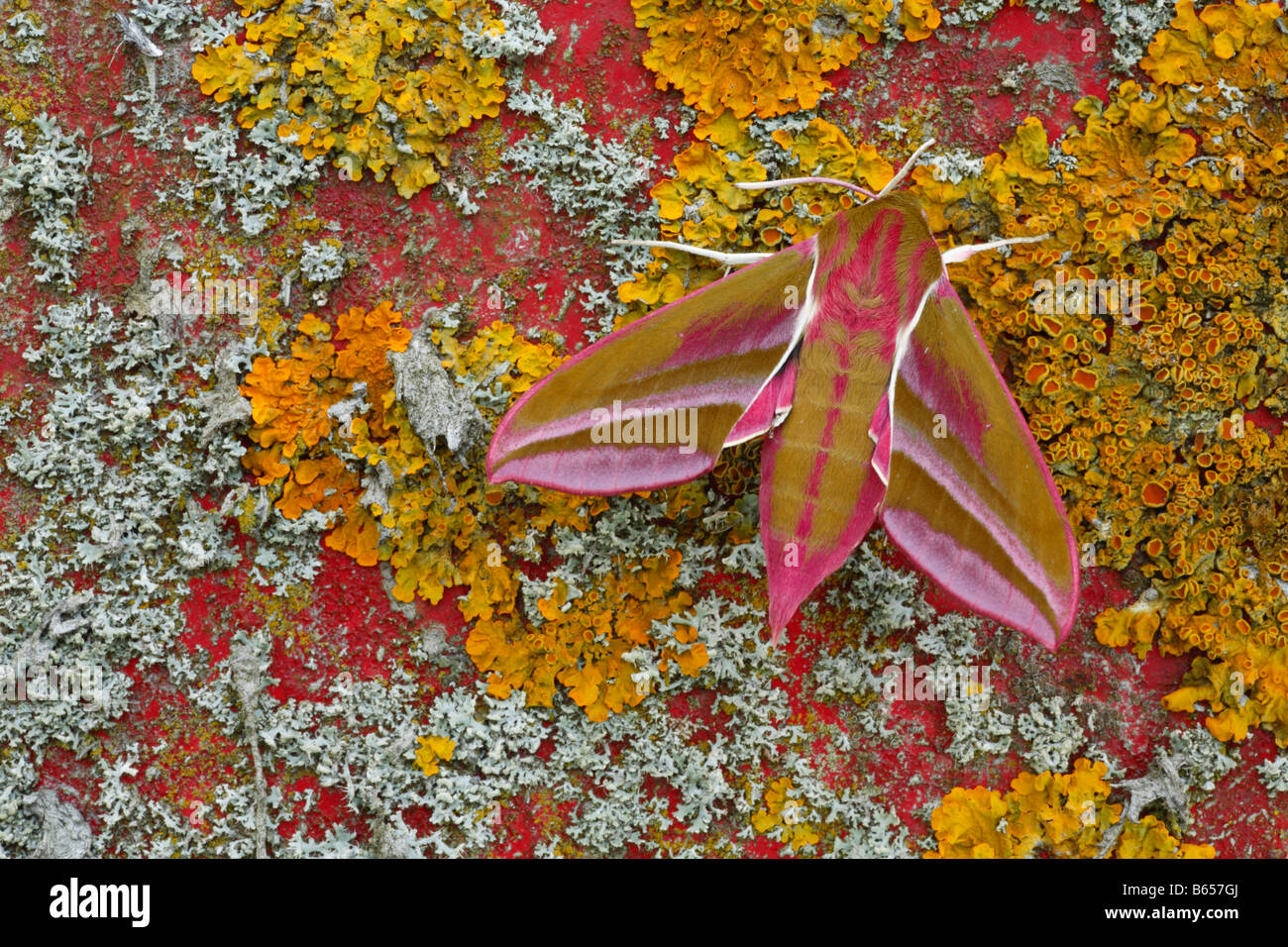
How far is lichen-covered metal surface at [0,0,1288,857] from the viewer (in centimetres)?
240

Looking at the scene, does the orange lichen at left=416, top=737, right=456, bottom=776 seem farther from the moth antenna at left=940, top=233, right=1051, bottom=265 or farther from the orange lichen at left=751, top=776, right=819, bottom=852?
the moth antenna at left=940, top=233, right=1051, bottom=265

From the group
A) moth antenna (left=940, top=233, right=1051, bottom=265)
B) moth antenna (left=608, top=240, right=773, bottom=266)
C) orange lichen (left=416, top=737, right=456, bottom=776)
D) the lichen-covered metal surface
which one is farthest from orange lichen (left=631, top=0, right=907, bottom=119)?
orange lichen (left=416, top=737, right=456, bottom=776)

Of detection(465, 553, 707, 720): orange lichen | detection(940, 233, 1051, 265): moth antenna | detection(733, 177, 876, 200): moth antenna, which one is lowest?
detection(465, 553, 707, 720): orange lichen

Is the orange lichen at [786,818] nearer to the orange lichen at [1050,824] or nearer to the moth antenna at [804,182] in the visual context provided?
the orange lichen at [1050,824]

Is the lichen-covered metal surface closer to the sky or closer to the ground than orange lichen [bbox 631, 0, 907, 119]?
closer to the ground

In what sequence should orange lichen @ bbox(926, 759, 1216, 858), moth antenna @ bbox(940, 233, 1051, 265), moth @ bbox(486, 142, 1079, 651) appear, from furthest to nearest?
orange lichen @ bbox(926, 759, 1216, 858)
moth antenna @ bbox(940, 233, 1051, 265)
moth @ bbox(486, 142, 1079, 651)

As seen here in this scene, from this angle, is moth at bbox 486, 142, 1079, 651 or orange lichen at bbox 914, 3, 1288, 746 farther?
orange lichen at bbox 914, 3, 1288, 746

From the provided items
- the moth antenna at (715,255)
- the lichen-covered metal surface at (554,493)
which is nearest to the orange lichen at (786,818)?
the lichen-covered metal surface at (554,493)

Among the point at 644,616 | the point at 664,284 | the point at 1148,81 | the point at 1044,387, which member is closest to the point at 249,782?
the point at 644,616

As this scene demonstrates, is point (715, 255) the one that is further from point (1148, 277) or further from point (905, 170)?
point (1148, 277)

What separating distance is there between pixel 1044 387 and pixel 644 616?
1051mm

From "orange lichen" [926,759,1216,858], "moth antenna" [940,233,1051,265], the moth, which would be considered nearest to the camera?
the moth

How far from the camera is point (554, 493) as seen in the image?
2455 mm

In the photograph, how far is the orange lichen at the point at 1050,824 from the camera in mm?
2408
